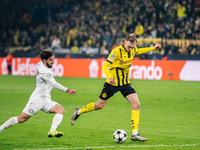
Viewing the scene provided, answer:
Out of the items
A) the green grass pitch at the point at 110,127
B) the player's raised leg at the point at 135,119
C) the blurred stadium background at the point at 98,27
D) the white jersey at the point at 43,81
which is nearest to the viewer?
the white jersey at the point at 43,81

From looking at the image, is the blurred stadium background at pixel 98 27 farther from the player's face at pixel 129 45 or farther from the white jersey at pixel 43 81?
the white jersey at pixel 43 81

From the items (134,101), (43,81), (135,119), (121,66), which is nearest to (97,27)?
(121,66)

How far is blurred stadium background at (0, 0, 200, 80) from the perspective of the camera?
92.4ft

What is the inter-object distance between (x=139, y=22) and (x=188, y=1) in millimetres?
3838

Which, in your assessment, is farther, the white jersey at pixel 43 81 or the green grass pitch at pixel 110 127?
the green grass pitch at pixel 110 127

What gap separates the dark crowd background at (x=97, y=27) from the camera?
28281 millimetres


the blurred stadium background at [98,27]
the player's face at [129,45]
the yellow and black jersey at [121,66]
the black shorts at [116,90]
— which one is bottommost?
the black shorts at [116,90]

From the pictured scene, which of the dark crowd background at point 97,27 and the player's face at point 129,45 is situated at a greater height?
the dark crowd background at point 97,27

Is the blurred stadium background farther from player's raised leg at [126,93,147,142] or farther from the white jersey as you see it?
the white jersey

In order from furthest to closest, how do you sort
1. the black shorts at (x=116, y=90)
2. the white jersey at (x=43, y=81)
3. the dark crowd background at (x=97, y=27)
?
the dark crowd background at (x=97, y=27) → the black shorts at (x=116, y=90) → the white jersey at (x=43, y=81)

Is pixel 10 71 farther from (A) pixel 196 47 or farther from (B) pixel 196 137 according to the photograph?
(B) pixel 196 137

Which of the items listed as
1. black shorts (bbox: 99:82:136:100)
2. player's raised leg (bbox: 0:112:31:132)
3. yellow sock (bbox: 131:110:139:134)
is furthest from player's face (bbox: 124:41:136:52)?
player's raised leg (bbox: 0:112:31:132)

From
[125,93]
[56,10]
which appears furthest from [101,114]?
[56,10]

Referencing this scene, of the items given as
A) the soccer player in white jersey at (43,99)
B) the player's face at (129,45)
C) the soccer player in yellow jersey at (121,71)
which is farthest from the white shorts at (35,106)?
the player's face at (129,45)
